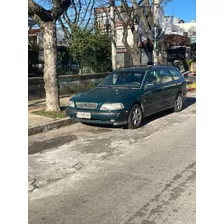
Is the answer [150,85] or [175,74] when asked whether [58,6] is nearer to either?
[150,85]

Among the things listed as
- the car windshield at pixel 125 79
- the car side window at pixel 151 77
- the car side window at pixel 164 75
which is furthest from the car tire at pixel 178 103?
the car windshield at pixel 125 79

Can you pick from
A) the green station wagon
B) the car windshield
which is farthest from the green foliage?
the car windshield

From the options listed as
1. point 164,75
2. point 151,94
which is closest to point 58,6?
point 151,94

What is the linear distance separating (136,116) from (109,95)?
0.84m

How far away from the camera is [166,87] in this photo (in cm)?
882

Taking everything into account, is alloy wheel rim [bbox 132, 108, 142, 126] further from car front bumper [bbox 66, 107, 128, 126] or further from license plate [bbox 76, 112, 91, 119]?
license plate [bbox 76, 112, 91, 119]

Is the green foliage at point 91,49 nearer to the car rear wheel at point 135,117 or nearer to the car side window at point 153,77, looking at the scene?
the car side window at point 153,77

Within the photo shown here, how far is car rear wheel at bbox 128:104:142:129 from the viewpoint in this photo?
23.8 ft

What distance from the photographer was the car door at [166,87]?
8.69m

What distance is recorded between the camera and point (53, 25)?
8.32m

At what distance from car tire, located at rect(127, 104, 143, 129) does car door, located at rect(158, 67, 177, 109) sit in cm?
129
